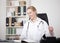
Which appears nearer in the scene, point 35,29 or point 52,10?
point 35,29

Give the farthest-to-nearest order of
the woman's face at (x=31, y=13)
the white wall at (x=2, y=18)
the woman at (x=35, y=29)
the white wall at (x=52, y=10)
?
the white wall at (x=2, y=18) < the white wall at (x=52, y=10) < the woman's face at (x=31, y=13) < the woman at (x=35, y=29)

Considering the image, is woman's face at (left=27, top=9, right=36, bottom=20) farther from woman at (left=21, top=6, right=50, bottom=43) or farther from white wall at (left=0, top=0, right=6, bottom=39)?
white wall at (left=0, top=0, right=6, bottom=39)

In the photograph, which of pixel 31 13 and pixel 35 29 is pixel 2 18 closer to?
pixel 31 13

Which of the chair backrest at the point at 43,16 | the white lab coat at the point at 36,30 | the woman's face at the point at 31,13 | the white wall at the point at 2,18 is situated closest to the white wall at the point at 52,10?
the chair backrest at the point at 43,16

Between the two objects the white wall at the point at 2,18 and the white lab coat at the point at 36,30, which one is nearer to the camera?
the white lab coat at the point at 36,30

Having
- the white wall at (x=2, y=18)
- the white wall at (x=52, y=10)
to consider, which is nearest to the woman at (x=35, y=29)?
the white wall at (x=52, y=10)

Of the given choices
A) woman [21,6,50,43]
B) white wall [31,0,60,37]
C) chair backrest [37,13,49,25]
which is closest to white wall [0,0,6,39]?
woman [21,6,50,43]

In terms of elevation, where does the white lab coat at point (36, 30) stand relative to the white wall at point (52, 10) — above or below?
below

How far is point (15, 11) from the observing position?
13.6 ft

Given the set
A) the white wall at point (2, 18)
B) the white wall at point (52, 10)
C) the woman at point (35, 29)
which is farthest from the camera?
the white wall at point (2, 18)

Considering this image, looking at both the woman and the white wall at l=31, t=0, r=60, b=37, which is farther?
the white wall at l=31, t=0, r=60, b=37

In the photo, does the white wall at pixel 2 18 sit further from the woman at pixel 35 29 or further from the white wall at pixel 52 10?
the white wall at pixel 52 10

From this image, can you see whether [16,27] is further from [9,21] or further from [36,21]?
[36,21]

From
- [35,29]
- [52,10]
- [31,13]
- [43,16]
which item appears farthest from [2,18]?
[52,10]
